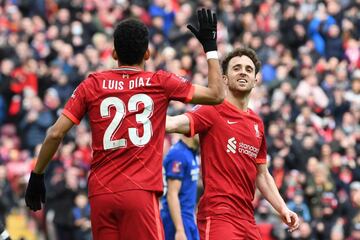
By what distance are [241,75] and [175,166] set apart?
2.28 m

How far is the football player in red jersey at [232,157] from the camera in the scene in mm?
10695

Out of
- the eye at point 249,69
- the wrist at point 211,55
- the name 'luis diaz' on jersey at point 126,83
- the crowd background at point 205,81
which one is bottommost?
the crowd background at point 205,81

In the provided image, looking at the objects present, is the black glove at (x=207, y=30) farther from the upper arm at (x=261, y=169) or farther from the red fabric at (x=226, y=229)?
the upper arm at (x=261, y=169)

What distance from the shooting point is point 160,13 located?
2731 centimetres

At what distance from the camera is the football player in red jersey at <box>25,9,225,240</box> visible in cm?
930

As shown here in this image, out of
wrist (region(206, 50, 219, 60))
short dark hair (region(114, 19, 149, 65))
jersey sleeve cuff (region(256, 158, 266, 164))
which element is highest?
short dark hair (region(114, 19, 149, 65))

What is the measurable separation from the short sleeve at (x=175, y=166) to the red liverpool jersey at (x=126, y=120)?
3.67 metres

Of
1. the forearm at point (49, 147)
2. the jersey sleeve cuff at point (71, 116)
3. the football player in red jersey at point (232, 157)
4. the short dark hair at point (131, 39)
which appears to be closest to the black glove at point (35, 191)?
the forearm at point (49, 147)

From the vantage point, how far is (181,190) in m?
13.4

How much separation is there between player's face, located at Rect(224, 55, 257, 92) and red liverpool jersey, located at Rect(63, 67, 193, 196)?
1.76 meters

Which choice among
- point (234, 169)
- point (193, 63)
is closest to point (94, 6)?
point (193, 63)

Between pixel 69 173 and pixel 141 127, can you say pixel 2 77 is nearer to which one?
pixel 69 173

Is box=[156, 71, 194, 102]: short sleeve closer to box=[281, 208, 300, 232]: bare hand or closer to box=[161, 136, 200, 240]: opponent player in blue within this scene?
box=[281, 208, 300, 232]: bare hand

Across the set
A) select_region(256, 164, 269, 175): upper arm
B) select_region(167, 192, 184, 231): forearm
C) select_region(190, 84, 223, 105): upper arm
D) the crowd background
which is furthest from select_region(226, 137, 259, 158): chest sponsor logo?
the crowd background
